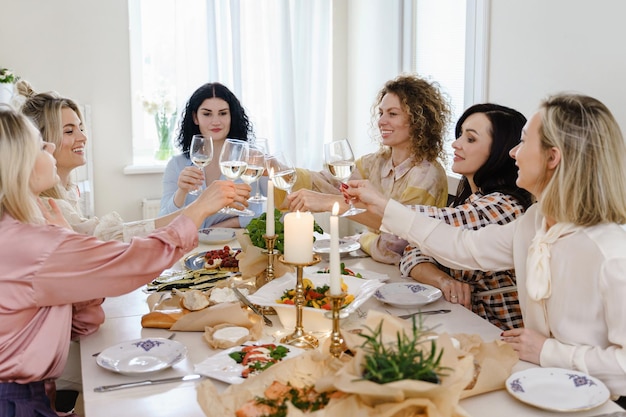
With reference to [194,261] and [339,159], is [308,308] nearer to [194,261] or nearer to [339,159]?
[339,159]

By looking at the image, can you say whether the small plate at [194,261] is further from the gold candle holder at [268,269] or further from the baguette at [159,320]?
the baguette at [159,320]

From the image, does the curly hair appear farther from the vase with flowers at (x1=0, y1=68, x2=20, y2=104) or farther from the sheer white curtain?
the vase with flowers at (x1=0, y1=68, x2=20, y2=104)

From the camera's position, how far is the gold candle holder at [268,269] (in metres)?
1.92

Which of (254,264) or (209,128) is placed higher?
(209,128)

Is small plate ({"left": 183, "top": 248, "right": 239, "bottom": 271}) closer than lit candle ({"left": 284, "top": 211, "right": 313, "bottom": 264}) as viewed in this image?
No

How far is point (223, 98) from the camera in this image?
11.5 ft

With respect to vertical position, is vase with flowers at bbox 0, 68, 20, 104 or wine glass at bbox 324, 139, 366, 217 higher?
vase with flowers at bbox 0, 68, 20, 104

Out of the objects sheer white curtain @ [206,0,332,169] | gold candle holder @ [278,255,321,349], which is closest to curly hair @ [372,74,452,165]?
gold candle holder @ [278,255,321,349]

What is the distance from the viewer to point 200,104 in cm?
350

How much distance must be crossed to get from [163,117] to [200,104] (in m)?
1.24

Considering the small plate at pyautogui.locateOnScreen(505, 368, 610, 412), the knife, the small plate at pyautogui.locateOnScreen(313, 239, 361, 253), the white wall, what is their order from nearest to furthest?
the small plate at pyautogui.locateOnScreen(505, 368, 610, 412), the knife, the small plate at pyautogui.locateOnScreen(313, 239, 361, 253), the white wall

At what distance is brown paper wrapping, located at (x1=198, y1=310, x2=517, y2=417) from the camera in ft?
3.45

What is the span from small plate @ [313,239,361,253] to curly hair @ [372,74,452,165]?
46 cm

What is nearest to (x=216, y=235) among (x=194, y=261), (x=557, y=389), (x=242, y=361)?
(x=194, y=261)
